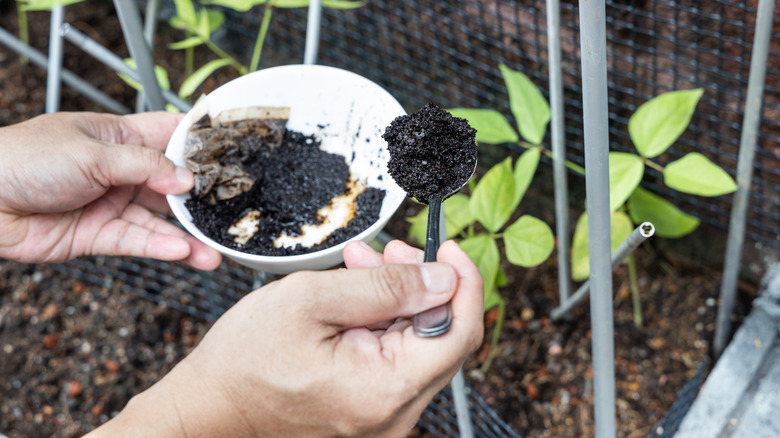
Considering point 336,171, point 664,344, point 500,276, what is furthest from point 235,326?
point 664,344

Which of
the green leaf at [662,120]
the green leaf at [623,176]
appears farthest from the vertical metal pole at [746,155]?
the green leaf at [623,176]

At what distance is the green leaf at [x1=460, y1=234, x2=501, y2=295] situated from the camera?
0.91 metres

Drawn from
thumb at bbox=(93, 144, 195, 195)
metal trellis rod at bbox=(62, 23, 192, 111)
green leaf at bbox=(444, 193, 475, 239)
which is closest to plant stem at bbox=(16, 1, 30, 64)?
metal trellis rod at bbox=(62, 23, 192, 111)

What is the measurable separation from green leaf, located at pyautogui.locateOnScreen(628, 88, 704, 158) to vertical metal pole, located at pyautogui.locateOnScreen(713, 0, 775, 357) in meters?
0.07

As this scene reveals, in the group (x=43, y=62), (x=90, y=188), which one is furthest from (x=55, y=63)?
(x=90, y=188)

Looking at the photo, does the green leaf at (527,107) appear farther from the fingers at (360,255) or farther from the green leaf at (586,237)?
the fingers at (360,255)

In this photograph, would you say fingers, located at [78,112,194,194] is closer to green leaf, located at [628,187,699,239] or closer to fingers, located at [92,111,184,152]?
fingers, located at [92,111,184,152]

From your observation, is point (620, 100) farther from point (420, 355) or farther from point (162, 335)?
point (162, 335)

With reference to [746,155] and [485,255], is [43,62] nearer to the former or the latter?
[485,255]

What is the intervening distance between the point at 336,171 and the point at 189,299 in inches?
23.2

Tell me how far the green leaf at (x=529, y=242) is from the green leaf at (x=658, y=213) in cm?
29

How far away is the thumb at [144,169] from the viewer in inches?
32.9

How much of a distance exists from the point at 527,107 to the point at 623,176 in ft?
0.56

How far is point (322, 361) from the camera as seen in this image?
621mm
